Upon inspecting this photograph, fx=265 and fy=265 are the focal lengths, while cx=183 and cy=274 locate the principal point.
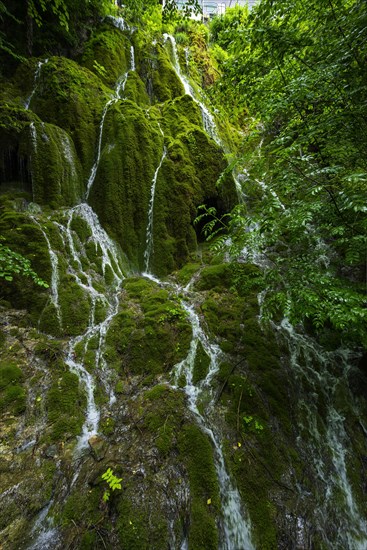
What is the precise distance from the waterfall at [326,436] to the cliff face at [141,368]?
0.08 feet

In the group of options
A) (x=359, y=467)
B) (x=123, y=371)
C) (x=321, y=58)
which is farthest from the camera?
(x=123, y=371)

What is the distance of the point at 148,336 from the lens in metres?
5.32

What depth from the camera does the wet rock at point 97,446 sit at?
3.52m

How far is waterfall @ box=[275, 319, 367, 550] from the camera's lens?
344 centimetres

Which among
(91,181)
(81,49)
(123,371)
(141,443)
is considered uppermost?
(81,49)

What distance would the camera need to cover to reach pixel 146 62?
12.5m

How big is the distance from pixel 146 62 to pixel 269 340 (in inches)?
545

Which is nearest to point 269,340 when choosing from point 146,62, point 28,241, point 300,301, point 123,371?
point 300,301

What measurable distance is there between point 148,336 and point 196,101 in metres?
11.4

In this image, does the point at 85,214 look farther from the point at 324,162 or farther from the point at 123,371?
the point at 324,162

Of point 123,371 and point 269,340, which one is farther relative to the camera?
point 269,340

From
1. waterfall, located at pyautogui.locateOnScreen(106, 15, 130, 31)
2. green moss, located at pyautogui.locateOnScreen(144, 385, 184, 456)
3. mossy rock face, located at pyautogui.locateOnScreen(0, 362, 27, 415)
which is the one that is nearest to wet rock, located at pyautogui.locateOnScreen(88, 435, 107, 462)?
green moss, located at pyautogui.locateOnScreen(144, 385, 184, 456)

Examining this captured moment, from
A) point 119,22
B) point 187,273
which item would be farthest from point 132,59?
point 187,273

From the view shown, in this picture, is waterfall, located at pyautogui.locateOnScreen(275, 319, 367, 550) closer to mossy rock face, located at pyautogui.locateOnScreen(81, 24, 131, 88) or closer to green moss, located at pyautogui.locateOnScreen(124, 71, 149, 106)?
green moss, located at pyautogui.locateOnScreen(124, 71, 149, 106)
